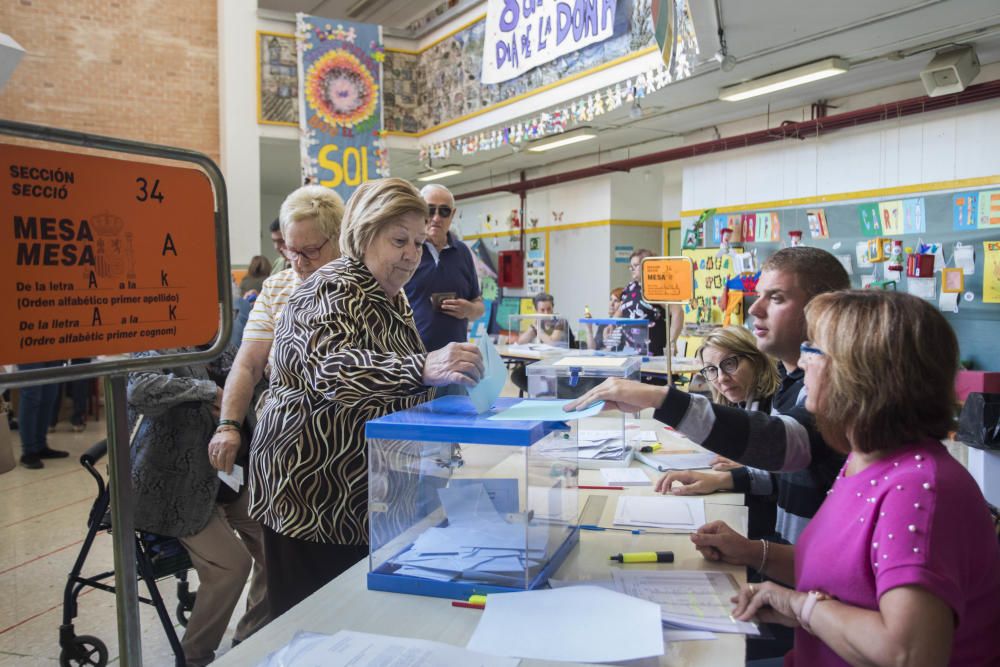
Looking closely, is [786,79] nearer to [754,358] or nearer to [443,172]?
[754,358]

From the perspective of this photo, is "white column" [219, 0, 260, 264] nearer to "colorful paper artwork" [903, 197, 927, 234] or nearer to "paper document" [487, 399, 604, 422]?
"colorful paper artwork" [903, 197, 927, 234]

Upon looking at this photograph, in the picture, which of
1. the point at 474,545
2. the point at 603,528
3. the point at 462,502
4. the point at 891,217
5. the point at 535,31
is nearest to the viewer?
the point at 474,545

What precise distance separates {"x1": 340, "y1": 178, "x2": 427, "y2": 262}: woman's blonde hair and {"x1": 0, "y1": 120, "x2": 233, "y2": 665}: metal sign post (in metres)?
0.67

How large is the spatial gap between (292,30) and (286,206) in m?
7.89

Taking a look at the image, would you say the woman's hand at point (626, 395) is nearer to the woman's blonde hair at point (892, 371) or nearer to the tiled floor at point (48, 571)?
the woman's blonde hair at point (892, 371)

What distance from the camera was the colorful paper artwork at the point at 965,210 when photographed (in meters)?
6.05

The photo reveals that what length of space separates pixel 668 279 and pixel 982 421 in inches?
75.8

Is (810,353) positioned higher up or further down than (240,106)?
further down

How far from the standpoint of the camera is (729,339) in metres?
2.61

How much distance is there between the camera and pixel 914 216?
650 cm

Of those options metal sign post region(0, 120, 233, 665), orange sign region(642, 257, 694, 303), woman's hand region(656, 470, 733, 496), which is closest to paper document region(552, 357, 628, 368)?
woman's hand region(656, 470, 733, 496)

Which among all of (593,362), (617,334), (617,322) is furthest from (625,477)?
(617,334)

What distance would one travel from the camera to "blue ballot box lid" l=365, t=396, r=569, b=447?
1.32m

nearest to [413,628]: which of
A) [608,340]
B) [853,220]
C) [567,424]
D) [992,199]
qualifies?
[567,424]
